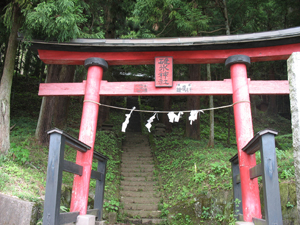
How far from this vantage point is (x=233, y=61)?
6.70 meters

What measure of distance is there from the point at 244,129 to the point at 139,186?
517 centimetres

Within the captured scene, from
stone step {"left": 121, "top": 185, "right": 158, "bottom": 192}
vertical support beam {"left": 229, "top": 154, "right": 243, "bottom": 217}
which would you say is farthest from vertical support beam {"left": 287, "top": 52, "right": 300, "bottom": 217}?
stone step {"left": 121, "top": 185, "right": 158, "bottom": 192}

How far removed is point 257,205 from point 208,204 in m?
2.14

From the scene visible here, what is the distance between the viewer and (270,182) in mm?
4082

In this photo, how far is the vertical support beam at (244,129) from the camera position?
553cm

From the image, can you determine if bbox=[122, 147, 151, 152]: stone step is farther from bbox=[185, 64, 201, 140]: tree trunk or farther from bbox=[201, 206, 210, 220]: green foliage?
bbox=[201, 206, 210, 220]: green foliage

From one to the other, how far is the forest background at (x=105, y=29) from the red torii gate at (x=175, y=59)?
25.2 inches

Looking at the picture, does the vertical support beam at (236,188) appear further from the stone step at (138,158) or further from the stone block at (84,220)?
the stone step at (138,158)

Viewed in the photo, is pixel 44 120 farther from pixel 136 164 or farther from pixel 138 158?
pixel 138 158

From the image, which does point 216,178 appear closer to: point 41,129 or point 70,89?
point 70,89

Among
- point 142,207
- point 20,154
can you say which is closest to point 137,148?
point 142,207

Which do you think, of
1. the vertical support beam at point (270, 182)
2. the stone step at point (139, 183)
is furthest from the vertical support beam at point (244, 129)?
the stone step at point (139, 183)

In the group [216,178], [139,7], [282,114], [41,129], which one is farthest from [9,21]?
[282,114]

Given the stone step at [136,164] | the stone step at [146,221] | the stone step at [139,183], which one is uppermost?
the stone step at [136,164]
